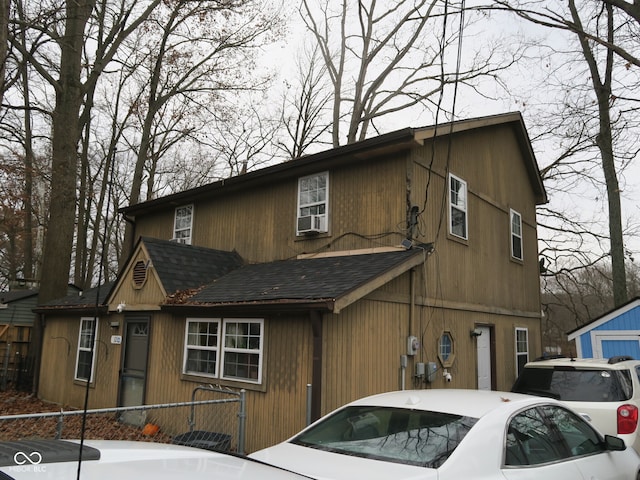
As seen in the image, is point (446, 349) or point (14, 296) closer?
point (446, 349)

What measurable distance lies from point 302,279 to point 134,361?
183 inches

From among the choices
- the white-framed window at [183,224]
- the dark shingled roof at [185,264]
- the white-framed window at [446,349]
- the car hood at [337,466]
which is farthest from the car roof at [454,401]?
the white-framed window at [183,224]

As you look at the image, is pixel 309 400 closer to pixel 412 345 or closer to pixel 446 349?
pixel 412 345

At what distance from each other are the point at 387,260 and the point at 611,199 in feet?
40.3

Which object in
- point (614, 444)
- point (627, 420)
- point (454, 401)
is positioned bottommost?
point (627, 420)

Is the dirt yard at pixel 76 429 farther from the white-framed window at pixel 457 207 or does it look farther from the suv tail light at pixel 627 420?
→ the suv tail light at pixel 627 420

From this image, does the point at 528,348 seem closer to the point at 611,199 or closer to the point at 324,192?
the point at 611,199

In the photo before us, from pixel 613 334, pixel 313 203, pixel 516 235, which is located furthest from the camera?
pixel 516 235

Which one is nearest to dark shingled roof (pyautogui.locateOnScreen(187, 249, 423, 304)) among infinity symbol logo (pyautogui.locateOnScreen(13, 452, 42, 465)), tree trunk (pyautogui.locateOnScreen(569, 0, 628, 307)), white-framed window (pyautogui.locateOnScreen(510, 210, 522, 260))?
infinity symbol logo (pyautogui.locateOnScreen(13, 452, 42, 465))

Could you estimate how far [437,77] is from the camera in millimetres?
23891

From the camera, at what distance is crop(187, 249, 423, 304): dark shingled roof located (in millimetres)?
8158

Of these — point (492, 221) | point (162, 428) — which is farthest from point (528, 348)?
point (162, 428)

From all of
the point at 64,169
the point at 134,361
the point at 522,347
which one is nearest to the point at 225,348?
the point at 134,361

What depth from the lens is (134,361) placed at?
447 inches
